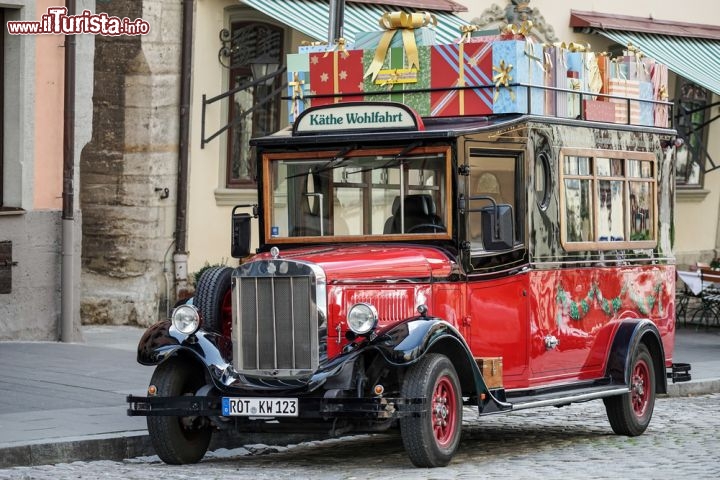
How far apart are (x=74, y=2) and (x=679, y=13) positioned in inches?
491

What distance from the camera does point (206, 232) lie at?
20.5 meters

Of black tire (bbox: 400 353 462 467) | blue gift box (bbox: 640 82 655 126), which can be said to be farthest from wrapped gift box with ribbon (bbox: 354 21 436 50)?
black tire (bbox: 400 353 462 467)

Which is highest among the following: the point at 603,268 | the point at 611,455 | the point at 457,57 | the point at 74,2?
the point at 74,2

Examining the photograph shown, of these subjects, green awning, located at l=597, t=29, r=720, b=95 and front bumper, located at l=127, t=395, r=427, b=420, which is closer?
front bumper, located at l=127, t=395, r=427, b=420

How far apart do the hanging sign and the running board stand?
2071 millimetres

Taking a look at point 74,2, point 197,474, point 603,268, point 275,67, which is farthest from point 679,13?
point 197,474

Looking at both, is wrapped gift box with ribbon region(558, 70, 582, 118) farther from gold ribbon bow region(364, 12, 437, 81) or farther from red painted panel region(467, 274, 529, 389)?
red painted panel region(467, 274, 529, 389)

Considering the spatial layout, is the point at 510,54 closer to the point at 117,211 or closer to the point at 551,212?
the point at 551,212

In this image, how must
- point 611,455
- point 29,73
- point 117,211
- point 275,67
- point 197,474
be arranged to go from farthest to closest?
point 275,67, point 117,211, point 29,73, point 611,455, point 197,474

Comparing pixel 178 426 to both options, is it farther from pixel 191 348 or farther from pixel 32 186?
pixel 32 186

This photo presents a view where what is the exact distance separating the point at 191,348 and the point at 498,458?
2.25 metres

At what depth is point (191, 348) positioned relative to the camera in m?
10.7

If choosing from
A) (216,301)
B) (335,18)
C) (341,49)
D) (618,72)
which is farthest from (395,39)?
(335,18)

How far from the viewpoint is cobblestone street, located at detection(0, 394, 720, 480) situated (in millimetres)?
10195
